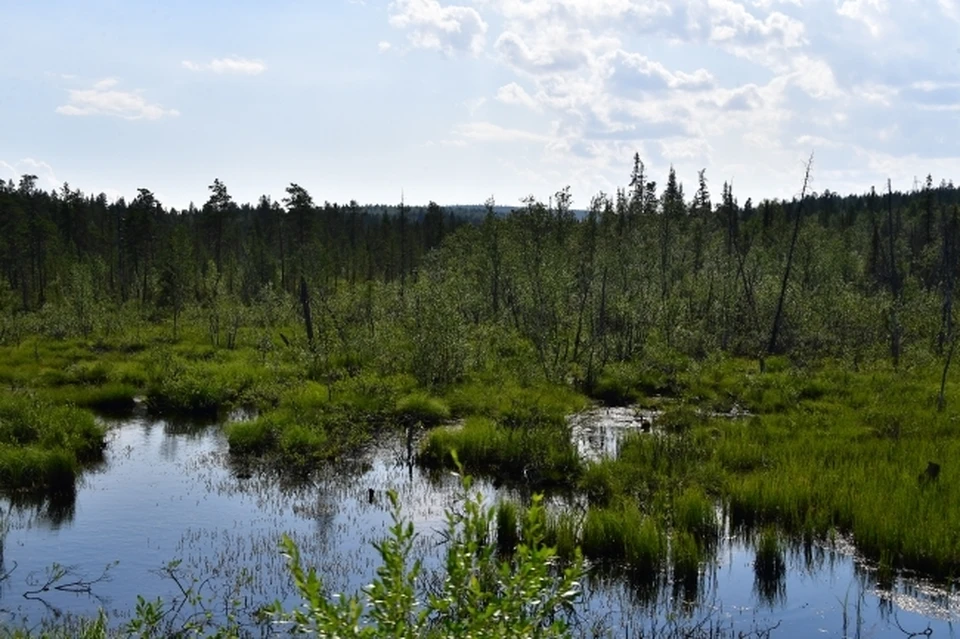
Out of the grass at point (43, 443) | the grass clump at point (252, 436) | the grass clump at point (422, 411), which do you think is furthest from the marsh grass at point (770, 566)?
the grass at point (43, 443)

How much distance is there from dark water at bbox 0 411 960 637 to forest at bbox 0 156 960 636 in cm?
63

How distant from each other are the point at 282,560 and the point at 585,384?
15686mm

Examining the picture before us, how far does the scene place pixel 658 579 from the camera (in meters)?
12.1

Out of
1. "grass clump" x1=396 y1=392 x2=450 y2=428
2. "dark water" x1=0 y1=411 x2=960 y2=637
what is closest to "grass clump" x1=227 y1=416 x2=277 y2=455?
"dark water" x1=0 y1=411 x2=960 y2=637

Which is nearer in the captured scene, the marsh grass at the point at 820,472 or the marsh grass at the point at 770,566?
the marsh grass at the point at 770,566

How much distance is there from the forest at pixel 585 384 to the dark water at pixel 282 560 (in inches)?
24.9

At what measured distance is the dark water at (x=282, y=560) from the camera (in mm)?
10875

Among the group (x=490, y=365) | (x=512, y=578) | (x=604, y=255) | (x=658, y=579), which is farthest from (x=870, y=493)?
(x=604, y=255)

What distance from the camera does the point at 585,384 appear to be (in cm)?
2666

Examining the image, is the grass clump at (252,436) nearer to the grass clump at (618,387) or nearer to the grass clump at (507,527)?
the grass clump at (507,527)

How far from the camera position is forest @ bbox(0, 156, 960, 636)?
1353cm

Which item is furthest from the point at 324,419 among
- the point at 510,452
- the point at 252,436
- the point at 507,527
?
the point at 507,527

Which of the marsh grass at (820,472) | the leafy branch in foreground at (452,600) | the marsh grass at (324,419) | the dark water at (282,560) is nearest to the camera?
the leafy branch in foreground at (452,600)

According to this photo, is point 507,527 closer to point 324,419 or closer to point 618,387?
point 324,419
